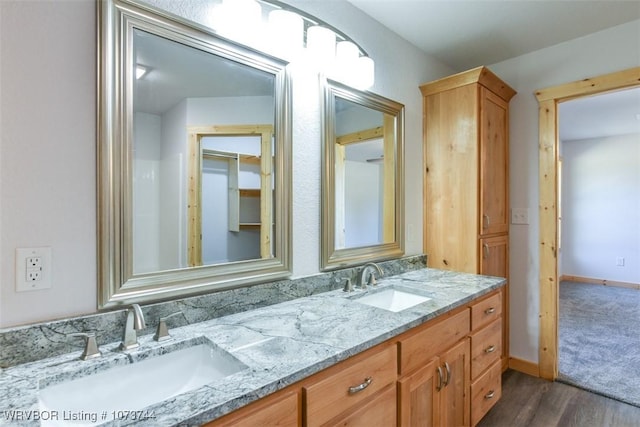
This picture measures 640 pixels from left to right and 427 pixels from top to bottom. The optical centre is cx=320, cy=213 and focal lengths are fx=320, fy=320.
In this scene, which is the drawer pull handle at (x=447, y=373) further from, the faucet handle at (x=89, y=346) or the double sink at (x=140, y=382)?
the faucet handle at (x=89, y=346)

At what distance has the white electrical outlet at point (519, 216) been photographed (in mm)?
2439

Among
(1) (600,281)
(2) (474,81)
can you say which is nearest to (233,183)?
(2) (474,81)

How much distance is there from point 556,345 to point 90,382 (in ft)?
9.10

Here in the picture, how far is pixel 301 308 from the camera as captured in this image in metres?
1.36

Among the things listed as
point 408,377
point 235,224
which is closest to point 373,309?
point 408,377

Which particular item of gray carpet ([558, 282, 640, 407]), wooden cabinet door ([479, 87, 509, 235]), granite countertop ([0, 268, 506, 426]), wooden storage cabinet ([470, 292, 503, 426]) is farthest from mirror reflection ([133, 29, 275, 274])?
gray carpet ([558, 282, 640, 407])

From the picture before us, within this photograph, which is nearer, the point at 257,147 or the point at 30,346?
the point at 30,346

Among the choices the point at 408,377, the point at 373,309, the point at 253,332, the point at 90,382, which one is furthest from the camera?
the point at 373,309

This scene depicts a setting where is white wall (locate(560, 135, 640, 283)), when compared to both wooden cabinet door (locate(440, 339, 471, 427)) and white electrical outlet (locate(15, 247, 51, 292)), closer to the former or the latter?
wooden cabinet door (locate(440, 339, 471, 427))

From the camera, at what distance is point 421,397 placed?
1292mm

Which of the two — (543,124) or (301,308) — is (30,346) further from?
(543,124)

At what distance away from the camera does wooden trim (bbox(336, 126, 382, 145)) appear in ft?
5.80

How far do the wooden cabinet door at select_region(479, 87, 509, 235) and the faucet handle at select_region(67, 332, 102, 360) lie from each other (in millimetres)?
2092

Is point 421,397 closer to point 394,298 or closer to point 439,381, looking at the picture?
point 439,381
